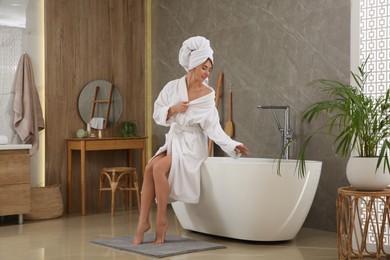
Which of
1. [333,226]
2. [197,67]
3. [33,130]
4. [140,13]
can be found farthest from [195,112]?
[140,13]

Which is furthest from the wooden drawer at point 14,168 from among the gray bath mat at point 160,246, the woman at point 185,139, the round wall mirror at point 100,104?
the woman at point 185,139

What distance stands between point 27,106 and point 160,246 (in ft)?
7.97

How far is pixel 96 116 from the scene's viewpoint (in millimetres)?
7371

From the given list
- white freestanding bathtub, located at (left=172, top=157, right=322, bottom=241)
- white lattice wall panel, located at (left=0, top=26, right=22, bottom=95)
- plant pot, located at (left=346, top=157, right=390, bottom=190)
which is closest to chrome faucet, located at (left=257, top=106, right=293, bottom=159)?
white freestanding bathtub, located at (left=172, top=157, right=322, bottom=241)

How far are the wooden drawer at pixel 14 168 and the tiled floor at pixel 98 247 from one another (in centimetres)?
41

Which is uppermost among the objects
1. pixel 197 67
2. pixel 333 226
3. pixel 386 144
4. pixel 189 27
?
pixel 189 27

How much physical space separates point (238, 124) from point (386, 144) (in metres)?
2.61

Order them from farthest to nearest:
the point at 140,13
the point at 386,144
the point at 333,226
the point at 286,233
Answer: the point at 140,13
the point at 333,226
the point at 286,233
the point at 386,144

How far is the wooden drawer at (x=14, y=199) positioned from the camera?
614 centimetres

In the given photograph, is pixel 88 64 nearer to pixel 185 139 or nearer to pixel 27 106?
pixel 27 106

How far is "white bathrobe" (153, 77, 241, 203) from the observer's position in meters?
5.27

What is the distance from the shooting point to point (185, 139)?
210 inches

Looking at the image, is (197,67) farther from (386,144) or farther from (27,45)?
(27,45)

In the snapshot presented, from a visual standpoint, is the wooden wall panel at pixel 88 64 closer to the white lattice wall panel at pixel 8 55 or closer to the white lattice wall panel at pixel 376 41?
the white lattice wall panel at pixel 8 55
